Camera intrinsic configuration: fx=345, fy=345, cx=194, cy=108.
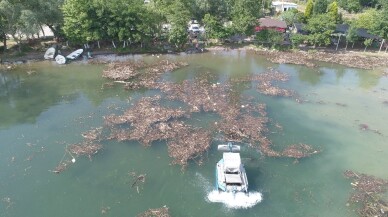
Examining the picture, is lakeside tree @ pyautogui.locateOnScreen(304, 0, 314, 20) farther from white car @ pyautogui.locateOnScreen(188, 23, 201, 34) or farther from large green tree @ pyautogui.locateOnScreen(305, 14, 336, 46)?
white car @ pyautogui.locateOnScreen(188, 23, 201, 34)

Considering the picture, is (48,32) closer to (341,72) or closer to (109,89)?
(109,89)

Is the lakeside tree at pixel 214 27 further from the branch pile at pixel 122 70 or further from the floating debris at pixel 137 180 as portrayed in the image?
the floating debris at pixel 137 180

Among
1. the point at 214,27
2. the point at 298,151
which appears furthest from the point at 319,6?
the point at 298,151

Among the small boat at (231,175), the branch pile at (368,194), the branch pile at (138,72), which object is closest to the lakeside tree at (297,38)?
the branch pile at (138,72)

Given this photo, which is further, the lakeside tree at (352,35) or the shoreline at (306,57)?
the lakeside tree at (352,35)

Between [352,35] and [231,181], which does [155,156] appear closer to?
[231,181]

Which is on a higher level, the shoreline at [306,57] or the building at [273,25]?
the building at [273,25]
